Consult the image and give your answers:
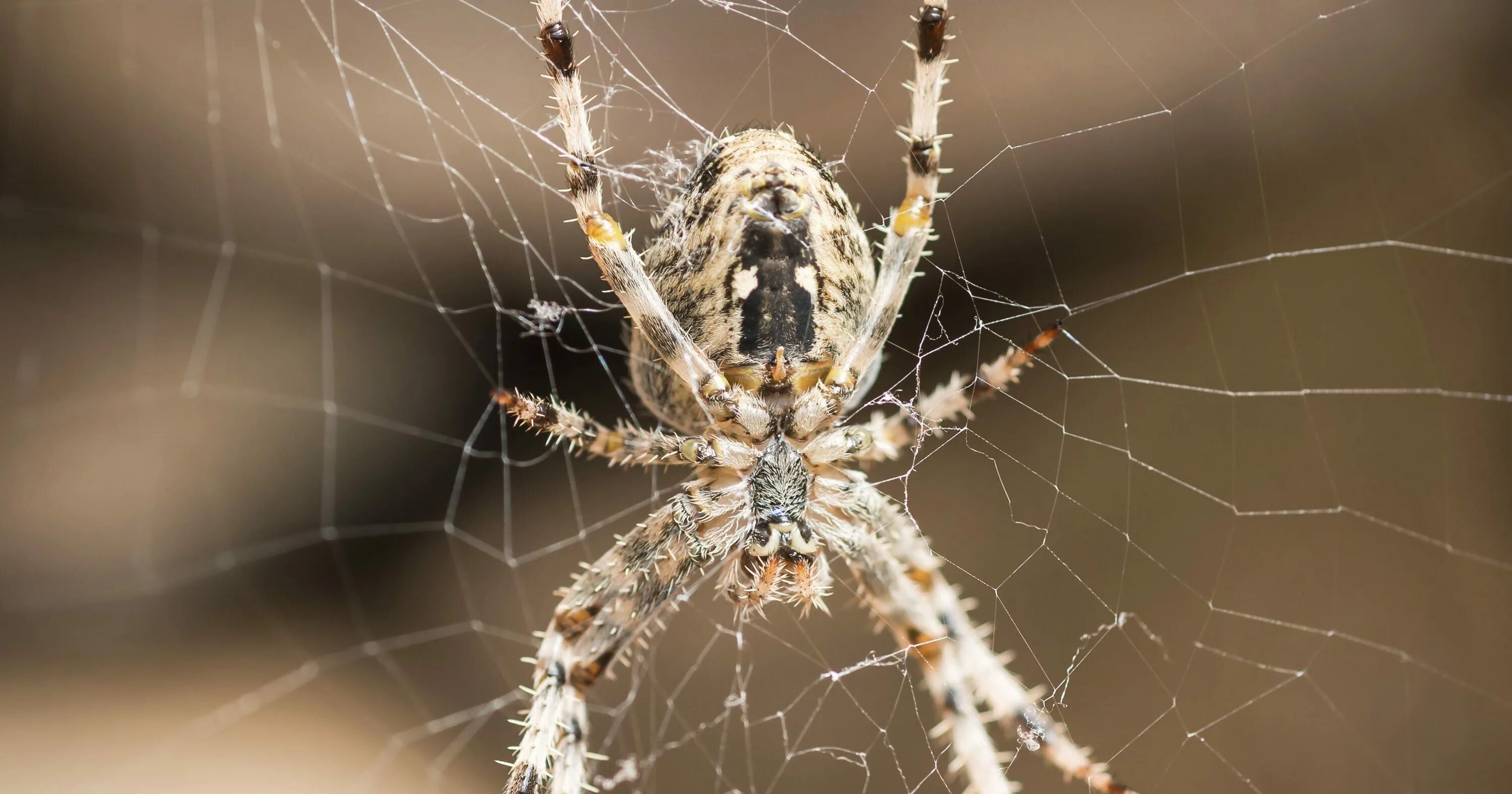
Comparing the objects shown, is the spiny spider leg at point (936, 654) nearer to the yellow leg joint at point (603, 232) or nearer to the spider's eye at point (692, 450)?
the spider's eye at point (692, 450)

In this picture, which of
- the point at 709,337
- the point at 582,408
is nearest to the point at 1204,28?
the point at 709,337

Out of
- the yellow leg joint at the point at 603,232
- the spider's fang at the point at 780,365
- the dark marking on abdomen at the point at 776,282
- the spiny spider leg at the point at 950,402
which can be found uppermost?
the yellow leg joint at the point at 603,232

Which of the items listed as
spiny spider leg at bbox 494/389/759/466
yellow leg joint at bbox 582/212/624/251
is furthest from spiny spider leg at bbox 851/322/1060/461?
yellow leg joint at bbox 582/212/624/251

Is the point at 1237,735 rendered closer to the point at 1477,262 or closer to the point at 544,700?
the point at 1477,262

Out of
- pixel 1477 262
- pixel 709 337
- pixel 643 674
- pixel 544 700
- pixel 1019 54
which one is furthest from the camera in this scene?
pixel 643 674

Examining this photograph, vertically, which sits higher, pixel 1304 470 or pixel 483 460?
pixel 483 460

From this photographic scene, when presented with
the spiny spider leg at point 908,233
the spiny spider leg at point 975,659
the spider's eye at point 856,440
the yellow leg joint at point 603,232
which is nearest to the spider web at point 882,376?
the spiny spider leg at point 975,659

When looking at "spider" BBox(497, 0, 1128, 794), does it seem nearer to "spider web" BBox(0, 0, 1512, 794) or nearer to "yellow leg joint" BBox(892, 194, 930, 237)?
"yellow leg joint" BBox(892, 194, 930, 237)
